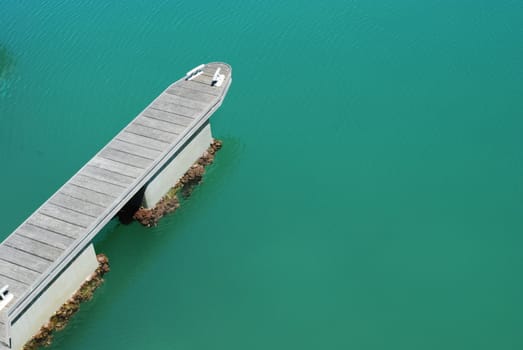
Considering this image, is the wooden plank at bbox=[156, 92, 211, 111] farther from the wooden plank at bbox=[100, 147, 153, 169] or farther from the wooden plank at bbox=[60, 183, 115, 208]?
the wooden plank at bbox=[60, 183, 115, 208]

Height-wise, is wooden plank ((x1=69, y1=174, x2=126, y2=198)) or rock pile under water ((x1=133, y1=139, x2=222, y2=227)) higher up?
rock pile under water ((x1=133, y1=139, x2=222, y2=227))

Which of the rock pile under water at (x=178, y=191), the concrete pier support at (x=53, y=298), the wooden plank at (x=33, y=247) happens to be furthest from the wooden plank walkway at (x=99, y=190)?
the rock pile under water at (x=178, y=191)

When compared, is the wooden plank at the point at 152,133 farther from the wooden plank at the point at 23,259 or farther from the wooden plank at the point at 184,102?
the wooden plank at the point at 23,259

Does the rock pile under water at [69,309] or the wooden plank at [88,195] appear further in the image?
the wooden plank at [88,195]

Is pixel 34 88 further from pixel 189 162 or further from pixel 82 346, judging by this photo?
pixel 82 346

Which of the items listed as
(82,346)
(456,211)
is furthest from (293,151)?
(82,346)

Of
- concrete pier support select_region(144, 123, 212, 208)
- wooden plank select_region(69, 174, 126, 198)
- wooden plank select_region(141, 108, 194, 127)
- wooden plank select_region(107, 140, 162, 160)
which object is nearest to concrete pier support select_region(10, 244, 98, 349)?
wooden plank select_region(69, 174, 126, 198)

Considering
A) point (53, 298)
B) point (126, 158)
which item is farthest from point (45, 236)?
point (126, 158)

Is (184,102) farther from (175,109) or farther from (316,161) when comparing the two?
(316,161)
